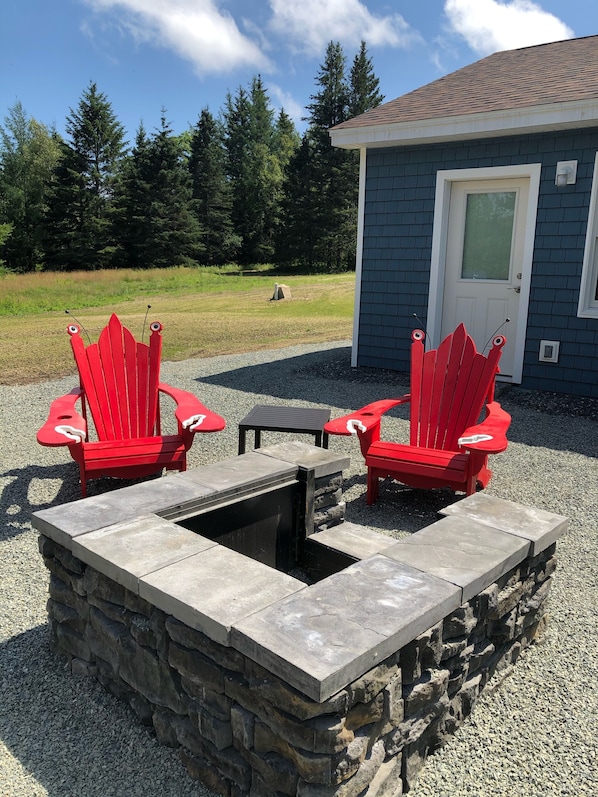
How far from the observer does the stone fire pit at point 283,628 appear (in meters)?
1.48

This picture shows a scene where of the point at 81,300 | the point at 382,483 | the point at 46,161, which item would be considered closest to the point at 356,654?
the point at 382,483

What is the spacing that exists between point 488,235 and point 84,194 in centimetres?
2648

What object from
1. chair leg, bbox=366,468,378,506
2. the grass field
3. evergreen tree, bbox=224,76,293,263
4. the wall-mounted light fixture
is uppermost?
evergreen tree, bbox=224,76,293,263

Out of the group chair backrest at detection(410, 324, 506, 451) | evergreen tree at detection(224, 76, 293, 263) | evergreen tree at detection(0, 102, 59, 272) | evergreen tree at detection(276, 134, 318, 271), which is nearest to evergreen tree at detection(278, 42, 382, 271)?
evergreen tree at detection(276, 134, 318, 271)

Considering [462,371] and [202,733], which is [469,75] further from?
[202,733]

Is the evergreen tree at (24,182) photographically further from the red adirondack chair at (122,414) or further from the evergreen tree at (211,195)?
the red adirondack chair at (122,414)

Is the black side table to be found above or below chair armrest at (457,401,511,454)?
below

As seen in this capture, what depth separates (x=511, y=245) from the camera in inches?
254

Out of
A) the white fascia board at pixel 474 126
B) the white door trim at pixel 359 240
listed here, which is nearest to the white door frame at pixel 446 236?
the white fascia board at pixel 474 126

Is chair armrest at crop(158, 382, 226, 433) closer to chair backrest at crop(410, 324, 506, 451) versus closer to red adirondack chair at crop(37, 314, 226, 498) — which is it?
red adirondack chair at crop(37, 314, 226, 498)

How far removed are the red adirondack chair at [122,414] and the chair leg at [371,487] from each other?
0.94m

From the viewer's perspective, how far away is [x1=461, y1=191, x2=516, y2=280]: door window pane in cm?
648

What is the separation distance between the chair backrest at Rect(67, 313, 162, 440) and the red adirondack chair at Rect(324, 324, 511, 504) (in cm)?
130

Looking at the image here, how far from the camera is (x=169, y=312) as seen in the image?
14.4 m
